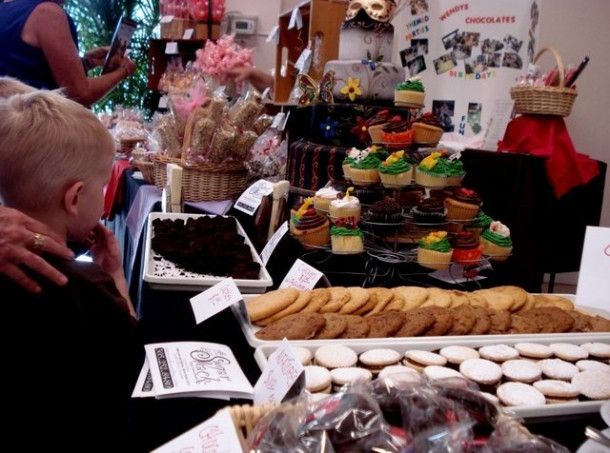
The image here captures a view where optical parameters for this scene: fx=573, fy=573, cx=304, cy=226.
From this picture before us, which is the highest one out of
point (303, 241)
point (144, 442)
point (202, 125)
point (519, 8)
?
point (519, 8)

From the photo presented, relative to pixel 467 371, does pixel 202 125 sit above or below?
above

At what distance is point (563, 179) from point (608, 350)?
8.13 feet

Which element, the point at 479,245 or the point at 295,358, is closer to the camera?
the point at 295,358

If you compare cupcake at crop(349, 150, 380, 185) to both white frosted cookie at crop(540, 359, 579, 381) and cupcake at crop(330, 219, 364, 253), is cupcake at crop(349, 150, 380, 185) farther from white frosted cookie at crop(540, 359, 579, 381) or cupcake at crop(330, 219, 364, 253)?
white frosted cookie at crop(540, 359, 579, 381)

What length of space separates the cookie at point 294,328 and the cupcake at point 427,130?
909 millimetres

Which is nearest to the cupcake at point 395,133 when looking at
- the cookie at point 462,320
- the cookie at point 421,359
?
the cookie at point 462,320

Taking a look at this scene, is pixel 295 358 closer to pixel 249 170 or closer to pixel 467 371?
pixel 467 371

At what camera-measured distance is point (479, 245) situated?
6.42ft

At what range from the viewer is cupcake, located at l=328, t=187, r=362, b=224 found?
6.20ft

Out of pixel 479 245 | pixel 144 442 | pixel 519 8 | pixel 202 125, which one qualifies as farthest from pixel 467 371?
pixel 519 8

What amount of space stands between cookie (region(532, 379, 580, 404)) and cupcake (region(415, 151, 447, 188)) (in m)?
0.89

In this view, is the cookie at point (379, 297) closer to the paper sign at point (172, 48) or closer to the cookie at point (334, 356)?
the cookie at point (334, 356)

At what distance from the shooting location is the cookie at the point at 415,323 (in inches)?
56.2

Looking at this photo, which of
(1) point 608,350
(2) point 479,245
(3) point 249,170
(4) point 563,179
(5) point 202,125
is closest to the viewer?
(1) point 608,350
